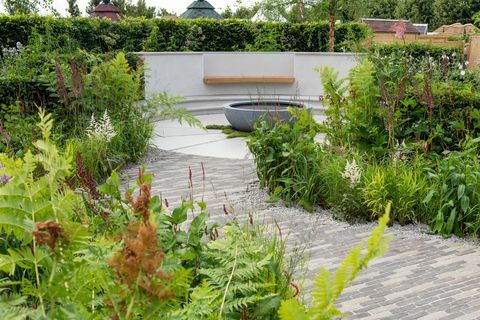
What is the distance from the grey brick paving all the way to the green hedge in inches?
237

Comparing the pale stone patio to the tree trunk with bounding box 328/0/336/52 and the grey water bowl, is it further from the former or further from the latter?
the tree trunk with bounding box 328/0/336/52

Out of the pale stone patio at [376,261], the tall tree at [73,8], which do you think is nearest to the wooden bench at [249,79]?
the pale stone patio at [376,261]

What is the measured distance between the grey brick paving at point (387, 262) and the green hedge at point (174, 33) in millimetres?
6022

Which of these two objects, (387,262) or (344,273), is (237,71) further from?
(344,273)

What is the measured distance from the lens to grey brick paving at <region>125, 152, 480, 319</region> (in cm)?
290

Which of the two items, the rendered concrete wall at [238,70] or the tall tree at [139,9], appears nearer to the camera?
the rendered concrete wall at [238,70]

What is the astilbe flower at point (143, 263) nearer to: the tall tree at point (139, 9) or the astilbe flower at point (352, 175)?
the astilbe flower at point (352, 175)

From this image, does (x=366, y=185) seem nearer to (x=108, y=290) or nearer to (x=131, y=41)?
(x=108, y=290)

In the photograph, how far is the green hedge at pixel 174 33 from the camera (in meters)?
9.91

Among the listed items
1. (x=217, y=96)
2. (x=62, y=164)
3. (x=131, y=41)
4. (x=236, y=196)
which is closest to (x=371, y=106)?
(x=236, y=196)

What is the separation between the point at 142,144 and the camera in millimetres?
6199

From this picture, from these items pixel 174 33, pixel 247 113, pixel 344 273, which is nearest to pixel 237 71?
pixel 174 33

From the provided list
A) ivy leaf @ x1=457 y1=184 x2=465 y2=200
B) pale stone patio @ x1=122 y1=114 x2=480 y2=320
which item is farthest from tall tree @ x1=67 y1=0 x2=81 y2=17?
ivy leaf @ x1=457 y1=184 x2=465 y2=200

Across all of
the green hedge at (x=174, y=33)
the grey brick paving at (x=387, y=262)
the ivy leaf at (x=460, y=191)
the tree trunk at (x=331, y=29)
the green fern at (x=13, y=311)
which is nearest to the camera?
the green fern at (x=13, y=311)
